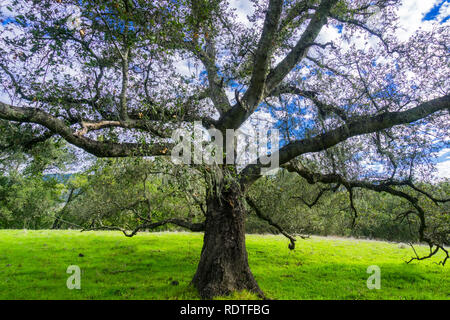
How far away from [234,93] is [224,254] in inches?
192

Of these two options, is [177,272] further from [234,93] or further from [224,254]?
[234,93]

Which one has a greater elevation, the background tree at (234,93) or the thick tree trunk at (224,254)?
the background tree at (234,93)

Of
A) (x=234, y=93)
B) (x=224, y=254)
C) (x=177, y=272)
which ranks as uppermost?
(x=234, y=93)

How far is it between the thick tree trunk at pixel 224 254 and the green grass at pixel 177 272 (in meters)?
0.45

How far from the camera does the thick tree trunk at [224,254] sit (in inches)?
287

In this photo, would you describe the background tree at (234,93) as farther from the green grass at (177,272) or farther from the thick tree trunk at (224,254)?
the green grass at (177,272)

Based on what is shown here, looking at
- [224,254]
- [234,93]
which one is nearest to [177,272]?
[224,254]

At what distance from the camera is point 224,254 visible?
7.60 meters

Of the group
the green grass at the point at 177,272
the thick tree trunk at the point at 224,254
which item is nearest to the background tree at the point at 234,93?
the thick tree trunk at the point at 224,254

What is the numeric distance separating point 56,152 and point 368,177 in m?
11.9

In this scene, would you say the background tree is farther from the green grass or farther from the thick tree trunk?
the green grass

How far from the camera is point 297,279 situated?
10.5m

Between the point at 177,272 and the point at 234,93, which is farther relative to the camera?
the point at 177,272
